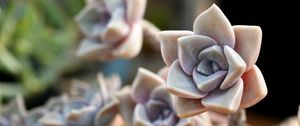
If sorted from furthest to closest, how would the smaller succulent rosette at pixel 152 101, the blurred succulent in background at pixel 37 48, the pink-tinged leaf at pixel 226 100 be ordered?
the blurred succulent in background at pixel 37 48
the smaller succulent rosette at pixel 152 101
the pink-tinged leaf at pixel 226 100

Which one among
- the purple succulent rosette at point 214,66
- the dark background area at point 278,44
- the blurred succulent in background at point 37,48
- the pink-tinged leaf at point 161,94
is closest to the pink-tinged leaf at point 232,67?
the purple succulent rosette at point 214,66

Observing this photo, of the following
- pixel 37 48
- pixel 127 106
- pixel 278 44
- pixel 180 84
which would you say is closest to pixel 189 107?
pixel 180 84

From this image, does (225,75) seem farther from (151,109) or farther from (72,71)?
(72,71)

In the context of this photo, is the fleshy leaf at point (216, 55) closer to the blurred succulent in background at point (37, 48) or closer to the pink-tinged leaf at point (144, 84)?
the pink-tinged leaf at point (144, 84)

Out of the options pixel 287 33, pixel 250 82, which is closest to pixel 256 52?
pixel 250 82

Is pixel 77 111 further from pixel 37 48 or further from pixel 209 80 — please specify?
pixel 37 48

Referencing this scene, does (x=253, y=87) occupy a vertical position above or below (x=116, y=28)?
below

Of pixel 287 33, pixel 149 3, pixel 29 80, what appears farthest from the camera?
pixel 149 3
